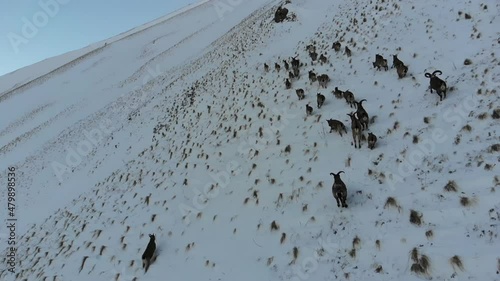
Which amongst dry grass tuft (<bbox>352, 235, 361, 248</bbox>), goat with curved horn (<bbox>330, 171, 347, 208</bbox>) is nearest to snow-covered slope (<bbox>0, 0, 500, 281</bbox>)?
dry grass tuft (<bbox>352, 235, 361, 248</bbox>)

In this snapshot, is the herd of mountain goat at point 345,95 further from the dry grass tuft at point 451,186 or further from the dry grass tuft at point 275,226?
the dry grass tuft at point 451,186

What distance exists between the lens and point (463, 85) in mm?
9109

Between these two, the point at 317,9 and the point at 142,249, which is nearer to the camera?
the point at 142,249

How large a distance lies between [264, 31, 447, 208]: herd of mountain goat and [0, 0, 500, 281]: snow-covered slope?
226mm

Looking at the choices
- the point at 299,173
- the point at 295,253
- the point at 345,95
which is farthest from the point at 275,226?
the point at 345,95

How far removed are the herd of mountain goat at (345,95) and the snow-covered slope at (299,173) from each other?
0.23 m

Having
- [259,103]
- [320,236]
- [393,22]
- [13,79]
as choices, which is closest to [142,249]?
[320,236]

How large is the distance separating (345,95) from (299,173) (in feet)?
10.6

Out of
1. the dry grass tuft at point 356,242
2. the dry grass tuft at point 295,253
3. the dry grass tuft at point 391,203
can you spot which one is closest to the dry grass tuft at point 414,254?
the dry grass tuft at point 356,242

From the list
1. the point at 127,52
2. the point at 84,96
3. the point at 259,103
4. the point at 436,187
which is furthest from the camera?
the point at 127,52

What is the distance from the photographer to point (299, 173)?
9.12 metres

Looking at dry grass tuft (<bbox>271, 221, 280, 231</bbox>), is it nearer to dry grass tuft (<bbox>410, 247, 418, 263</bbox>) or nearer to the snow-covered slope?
the snow-covered slope

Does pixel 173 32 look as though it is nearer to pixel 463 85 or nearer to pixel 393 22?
pixel 393 22

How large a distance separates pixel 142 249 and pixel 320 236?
5.12m
